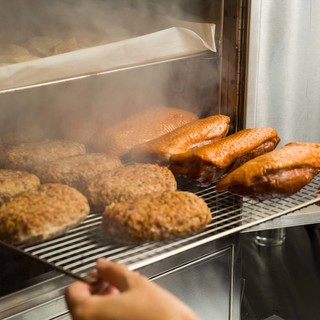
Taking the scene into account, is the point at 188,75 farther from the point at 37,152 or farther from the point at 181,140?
the point at 37,152

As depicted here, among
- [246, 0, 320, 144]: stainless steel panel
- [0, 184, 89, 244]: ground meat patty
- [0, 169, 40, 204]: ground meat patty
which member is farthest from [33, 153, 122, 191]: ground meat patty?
[246, 0, 320, 144]: stainless steel panel

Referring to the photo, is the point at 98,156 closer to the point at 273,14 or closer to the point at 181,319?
the point at 273,14

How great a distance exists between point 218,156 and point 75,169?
32 centimetres

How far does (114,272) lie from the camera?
0.87m

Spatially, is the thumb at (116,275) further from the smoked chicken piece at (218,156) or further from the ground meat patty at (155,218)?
the smoked chicken piece at (218,156)

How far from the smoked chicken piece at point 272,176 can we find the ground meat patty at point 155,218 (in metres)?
0.16

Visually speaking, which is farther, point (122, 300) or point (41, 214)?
point (41, 214)

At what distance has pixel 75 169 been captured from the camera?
1.37 m

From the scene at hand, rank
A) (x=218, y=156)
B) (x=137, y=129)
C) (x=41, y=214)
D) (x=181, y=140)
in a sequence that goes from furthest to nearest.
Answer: (x=137, y=129)
(x=181, y=140)
(x=218, y=156)
(x=41, y=214)

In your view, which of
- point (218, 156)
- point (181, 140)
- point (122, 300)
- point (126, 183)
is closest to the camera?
point (122, 300)

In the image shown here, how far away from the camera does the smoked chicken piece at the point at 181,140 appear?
146 cm

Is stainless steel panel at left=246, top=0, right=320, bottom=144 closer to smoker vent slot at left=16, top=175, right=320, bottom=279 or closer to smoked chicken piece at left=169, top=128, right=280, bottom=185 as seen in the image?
smoked chicken piece at left=169, top=128, right=280, bottom=185

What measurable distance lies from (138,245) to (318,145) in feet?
1.80

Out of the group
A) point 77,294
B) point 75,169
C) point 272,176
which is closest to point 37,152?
point 75,169
